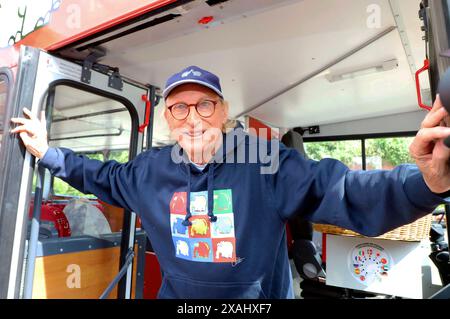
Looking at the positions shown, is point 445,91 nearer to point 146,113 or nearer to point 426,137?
point 426,137

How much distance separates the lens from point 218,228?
1305 millimetres

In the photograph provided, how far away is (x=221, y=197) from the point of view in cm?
132

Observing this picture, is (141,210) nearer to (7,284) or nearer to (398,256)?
(7,284)

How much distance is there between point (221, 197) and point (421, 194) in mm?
721

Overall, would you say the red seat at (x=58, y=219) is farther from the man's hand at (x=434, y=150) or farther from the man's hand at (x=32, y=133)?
the man's hand at (x=434, y=150)

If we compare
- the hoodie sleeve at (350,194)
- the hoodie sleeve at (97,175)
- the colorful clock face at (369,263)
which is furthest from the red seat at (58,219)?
the colorful clock face at (369,263)

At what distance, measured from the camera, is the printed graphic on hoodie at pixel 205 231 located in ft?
4.22

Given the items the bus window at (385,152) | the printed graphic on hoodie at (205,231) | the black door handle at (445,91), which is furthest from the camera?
the bus window at (385,152)

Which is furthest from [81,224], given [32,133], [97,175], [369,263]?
[369,263]

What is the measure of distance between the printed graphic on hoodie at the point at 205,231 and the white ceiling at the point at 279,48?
79 cm

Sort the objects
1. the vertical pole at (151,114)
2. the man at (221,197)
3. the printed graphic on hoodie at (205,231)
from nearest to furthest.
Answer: the man at (221,197), the printed graphic on hoodie at (205,231), the vertical pole at (151,114)

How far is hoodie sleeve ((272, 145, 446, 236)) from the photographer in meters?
0.85

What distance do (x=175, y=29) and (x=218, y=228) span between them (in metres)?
0.95

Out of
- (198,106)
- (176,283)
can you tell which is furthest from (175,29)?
(176,283)
